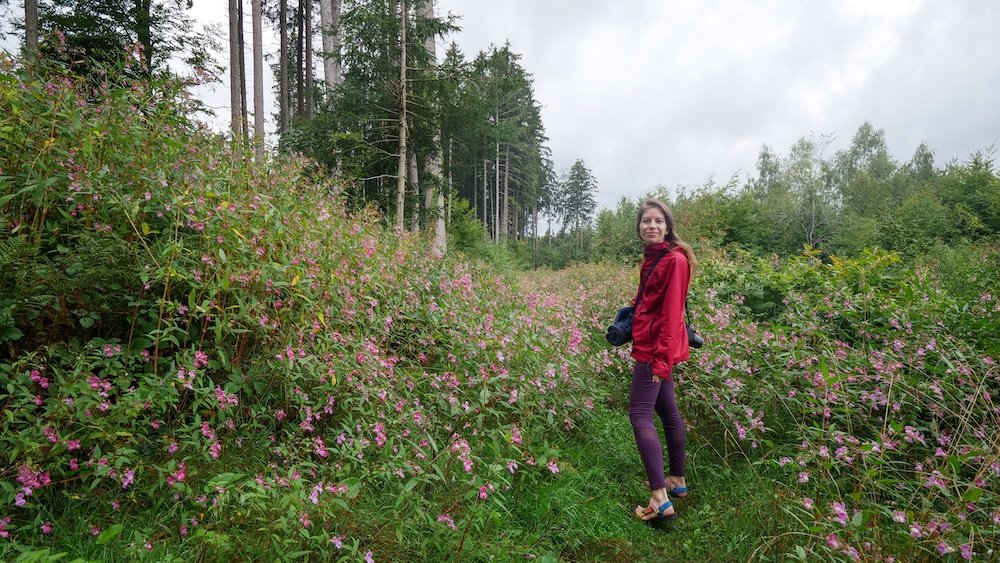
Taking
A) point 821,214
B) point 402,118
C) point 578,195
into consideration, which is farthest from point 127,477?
point 578,195

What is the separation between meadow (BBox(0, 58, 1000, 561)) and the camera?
1947 millimetres

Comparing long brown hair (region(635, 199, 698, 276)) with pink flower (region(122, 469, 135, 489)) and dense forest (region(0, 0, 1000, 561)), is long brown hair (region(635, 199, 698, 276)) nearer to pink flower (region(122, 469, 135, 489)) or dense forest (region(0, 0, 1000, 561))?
dense forest (region(0, 0, 1000, 561))

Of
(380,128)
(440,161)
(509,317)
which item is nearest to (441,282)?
(509,317)

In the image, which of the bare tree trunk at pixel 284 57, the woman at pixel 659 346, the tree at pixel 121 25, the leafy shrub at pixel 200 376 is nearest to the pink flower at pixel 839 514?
the woman at pixel 659 346

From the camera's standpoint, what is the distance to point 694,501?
9.95 ft

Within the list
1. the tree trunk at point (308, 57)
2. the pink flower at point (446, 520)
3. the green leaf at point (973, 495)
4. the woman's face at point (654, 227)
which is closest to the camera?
the green leaf at point (973, 495)

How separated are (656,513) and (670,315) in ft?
4.16

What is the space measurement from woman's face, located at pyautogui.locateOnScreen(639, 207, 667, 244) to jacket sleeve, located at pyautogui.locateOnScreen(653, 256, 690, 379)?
0.79 feet

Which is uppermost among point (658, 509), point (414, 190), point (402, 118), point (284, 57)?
point (284, 57)

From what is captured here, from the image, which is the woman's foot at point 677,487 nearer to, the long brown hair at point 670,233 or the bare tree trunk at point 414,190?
the long brown hair at point 670,233

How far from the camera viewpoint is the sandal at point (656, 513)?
272 centimetres

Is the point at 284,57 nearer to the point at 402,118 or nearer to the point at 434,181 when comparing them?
the point at 402,118

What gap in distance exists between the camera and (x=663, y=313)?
2723mm

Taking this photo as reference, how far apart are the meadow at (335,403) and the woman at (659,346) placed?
9.8 inches
